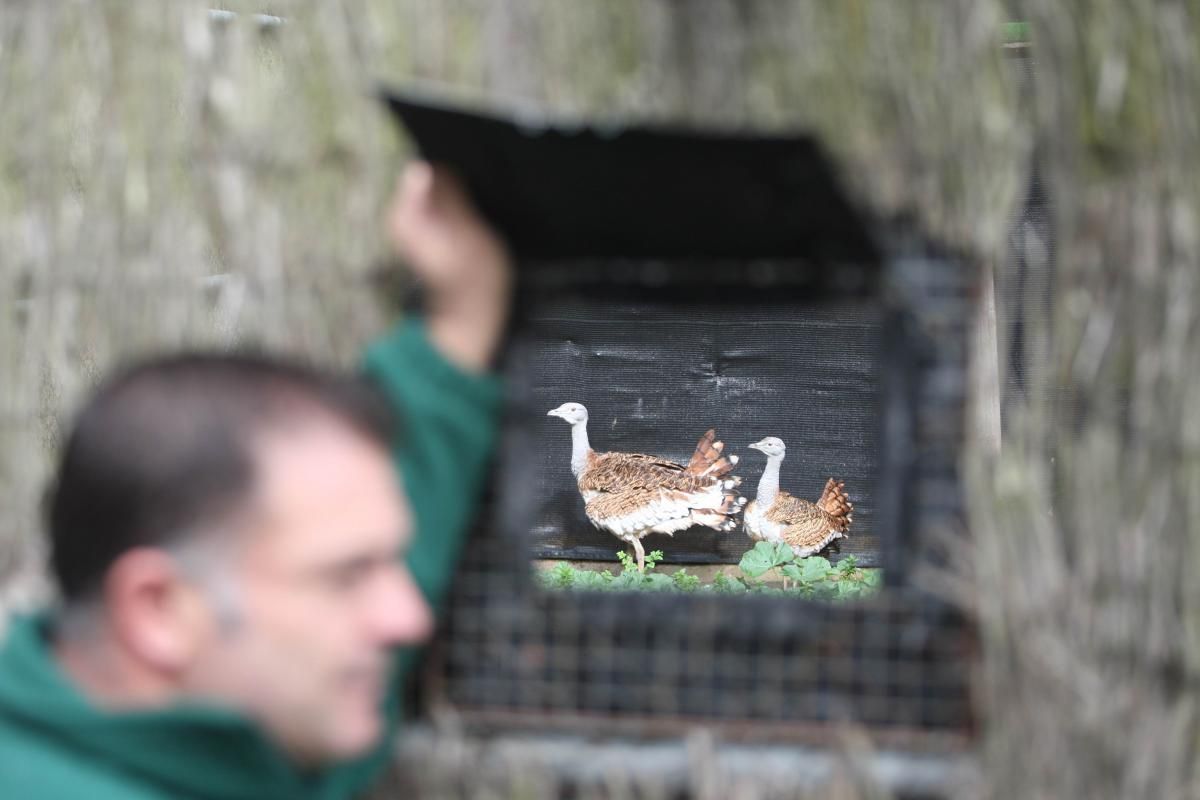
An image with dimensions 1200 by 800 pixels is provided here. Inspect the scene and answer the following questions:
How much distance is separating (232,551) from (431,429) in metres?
0.22

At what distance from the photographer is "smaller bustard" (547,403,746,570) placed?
12.2 ft

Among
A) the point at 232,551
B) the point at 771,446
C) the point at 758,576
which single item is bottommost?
the point at 758,576

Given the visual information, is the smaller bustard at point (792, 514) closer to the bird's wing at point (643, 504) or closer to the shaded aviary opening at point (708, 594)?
the bird's wing at point (643, 504)

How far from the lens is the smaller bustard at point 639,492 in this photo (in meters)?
3.73

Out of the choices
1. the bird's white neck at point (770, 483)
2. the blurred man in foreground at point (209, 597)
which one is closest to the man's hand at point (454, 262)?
the blurred man in foreground at point (209, 597)

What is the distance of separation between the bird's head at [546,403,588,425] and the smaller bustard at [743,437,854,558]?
1.74ft

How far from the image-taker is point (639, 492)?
373 cm

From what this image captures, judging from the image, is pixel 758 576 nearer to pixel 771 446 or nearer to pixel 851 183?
pixel 771 446

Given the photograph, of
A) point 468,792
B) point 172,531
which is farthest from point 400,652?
point 172,531

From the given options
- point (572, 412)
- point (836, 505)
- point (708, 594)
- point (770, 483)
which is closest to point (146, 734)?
point (708, 594)

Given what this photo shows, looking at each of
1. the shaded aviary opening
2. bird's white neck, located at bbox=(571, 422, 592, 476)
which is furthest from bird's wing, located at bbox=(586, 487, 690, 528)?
the shaded aviary opening

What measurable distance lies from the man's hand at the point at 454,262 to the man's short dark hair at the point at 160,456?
18 centimetres

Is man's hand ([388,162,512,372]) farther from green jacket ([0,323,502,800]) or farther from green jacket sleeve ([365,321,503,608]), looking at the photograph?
green jacket ([0,323,502,800])

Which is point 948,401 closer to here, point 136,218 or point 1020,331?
point 136,218
